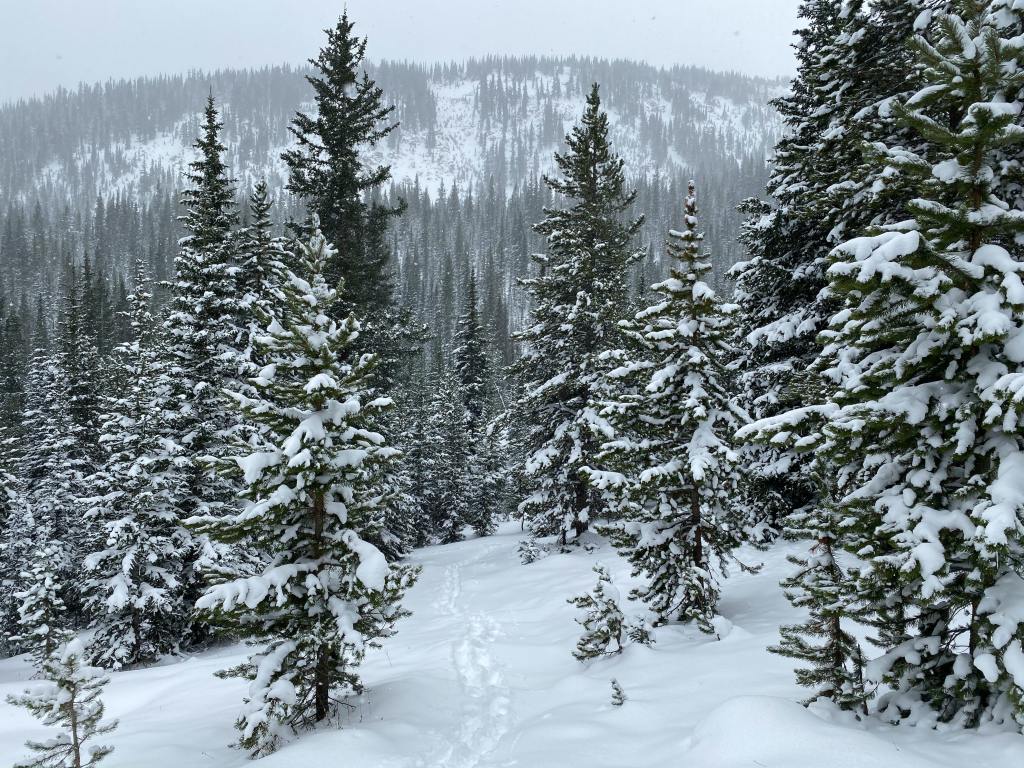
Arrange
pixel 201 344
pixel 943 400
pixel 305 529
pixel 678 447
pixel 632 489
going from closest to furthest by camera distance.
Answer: pixel 943 400 → pixel 305 529 → pixel 632 489 → pixel 678 447 → pixel 201 344

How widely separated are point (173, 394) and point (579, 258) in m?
14.0

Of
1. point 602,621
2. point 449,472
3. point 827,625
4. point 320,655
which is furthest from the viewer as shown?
point 449,472

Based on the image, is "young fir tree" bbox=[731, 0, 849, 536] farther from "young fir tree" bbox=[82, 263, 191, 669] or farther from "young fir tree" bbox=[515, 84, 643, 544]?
"young fir tree" bbox=[82, 263, 191, 669]

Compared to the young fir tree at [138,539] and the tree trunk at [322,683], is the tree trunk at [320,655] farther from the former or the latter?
the young fir tree at [138,539]

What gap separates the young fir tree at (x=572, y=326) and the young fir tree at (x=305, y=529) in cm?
1241

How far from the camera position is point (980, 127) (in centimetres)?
512

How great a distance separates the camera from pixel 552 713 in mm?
8219

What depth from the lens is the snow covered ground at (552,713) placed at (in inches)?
208

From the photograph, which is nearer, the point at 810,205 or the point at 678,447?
the point at 678,447

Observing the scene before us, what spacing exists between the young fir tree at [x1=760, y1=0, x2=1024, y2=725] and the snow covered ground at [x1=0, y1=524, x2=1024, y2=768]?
788 mm

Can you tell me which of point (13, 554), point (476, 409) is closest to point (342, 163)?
point (13, 554)

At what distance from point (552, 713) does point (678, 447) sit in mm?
4748

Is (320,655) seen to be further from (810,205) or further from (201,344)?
(201,344)

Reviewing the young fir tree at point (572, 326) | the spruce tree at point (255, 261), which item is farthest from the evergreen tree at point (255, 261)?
the young fir tree at point (572, 326)
